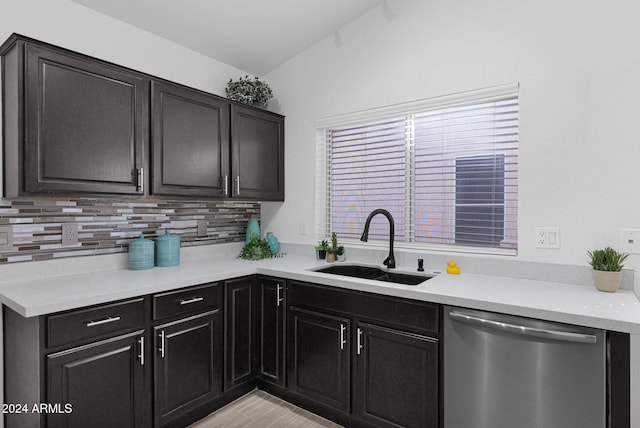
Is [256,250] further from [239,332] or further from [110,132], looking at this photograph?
[110,132]

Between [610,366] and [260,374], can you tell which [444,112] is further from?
[260,374]

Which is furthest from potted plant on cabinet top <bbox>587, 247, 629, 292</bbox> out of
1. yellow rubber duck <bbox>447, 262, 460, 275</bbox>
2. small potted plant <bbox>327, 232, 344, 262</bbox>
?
small potted plant <bbox>327, 232, 344, 262</bbox>

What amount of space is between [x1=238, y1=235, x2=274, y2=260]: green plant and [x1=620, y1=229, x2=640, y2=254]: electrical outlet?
219 cm

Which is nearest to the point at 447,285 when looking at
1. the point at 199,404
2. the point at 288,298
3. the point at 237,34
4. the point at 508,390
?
the point at 508,390

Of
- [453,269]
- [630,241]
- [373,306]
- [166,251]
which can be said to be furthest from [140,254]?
[630,241]

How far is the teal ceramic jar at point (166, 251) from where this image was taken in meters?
2.42

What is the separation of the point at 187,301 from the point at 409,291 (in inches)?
48.7

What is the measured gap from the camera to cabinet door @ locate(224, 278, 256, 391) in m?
2.30

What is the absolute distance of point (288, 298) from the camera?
7.61ft

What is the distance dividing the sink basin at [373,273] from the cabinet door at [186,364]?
79 centimetres

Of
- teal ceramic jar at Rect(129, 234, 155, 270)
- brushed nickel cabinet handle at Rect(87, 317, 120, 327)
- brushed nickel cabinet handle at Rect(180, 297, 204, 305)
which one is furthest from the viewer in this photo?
teal ceramic jar at Rect(129, 234, 155, 270)

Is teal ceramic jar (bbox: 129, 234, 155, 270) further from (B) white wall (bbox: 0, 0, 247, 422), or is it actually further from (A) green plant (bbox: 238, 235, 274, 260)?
(B) white wall (bbox: 0, 0, 247, 422)

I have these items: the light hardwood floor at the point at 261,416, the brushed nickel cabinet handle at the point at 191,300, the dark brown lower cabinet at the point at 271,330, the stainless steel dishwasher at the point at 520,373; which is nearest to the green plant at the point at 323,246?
the dark brown lower cabinet at the point at 271,330

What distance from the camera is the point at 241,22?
101 inches
